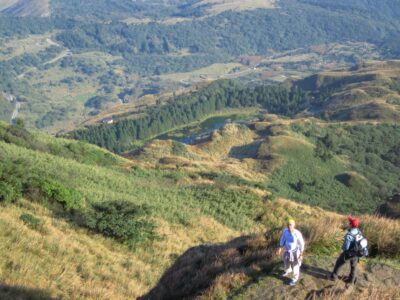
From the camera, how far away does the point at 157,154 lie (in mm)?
82188

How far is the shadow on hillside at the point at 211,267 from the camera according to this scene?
9.31 m

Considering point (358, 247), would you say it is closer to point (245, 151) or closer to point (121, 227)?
point (121, 227)

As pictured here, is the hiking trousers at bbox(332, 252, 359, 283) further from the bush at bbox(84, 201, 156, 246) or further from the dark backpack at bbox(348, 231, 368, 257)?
the bush at bbox(84, 201, 156, 246)

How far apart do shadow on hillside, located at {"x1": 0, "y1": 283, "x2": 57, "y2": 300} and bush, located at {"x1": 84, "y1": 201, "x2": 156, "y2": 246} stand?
7867mm

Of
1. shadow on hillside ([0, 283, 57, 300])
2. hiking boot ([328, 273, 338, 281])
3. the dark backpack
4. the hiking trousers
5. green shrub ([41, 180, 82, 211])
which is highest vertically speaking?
the dark backpack

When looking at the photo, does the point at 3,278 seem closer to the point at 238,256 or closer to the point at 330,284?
the point at 238,256

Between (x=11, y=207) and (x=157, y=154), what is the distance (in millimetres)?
64188

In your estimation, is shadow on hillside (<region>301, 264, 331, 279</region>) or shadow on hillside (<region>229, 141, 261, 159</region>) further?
shadow on hillside (<region>229, 141, 261, 159</region>)

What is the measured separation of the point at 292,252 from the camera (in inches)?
349

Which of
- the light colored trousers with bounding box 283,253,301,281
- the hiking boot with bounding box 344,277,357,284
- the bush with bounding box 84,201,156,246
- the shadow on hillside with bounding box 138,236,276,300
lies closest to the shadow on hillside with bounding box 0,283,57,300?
the shadow on hillside with bounding box 138,236,276,300

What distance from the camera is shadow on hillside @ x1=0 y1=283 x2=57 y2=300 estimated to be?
982cm

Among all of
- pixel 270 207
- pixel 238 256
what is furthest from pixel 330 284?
pixel 270 207

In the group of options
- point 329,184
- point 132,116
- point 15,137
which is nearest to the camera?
point 15,137

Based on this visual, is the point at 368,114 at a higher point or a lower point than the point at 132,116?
higher
